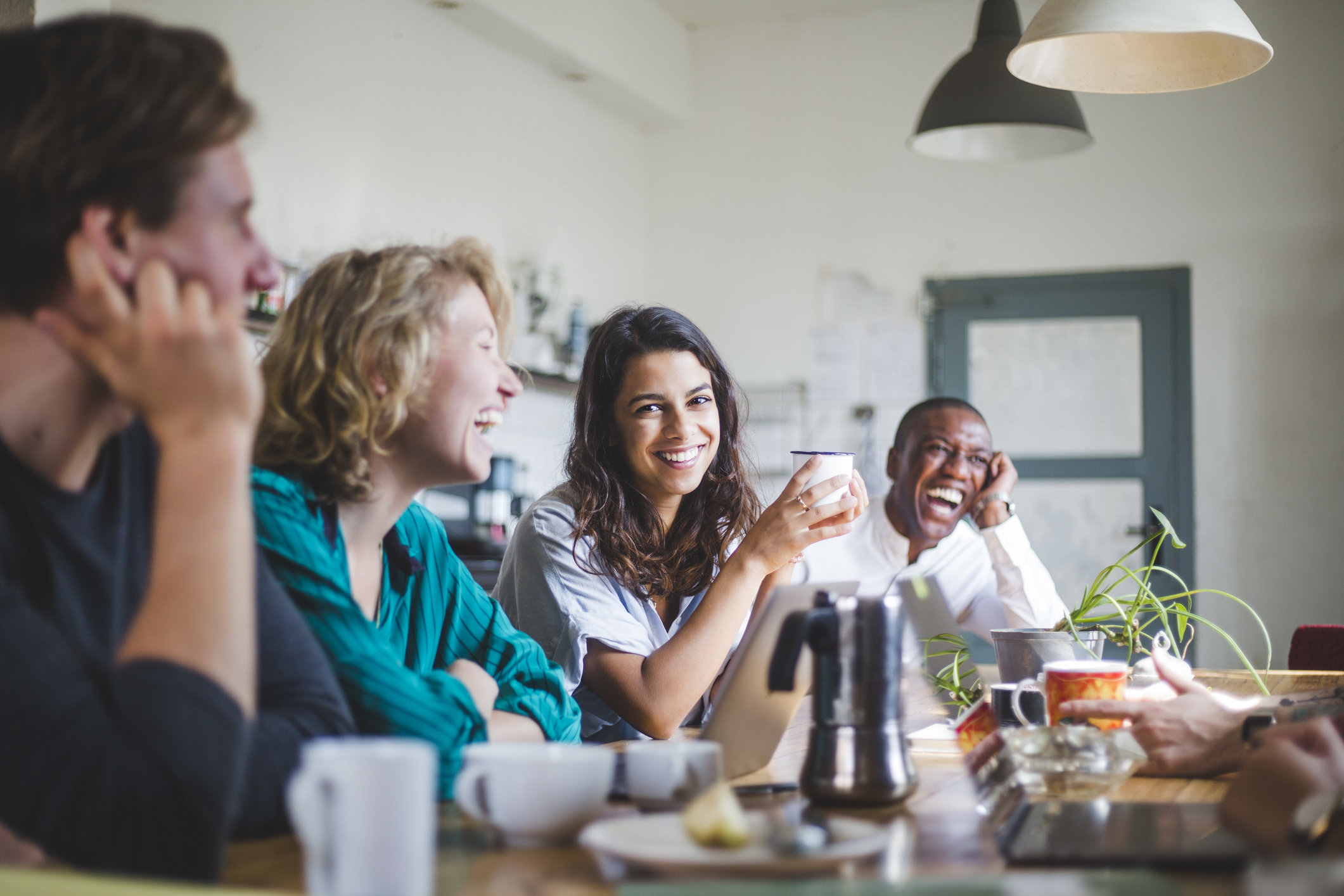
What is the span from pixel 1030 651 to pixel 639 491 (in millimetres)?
813

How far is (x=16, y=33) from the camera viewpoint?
848 mm

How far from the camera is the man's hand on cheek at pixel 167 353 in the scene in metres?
0.75

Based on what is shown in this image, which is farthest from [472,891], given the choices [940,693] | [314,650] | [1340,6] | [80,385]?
[1340,6]

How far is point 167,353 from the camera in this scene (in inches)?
30.0

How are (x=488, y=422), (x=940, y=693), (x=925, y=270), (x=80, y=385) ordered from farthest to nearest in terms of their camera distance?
(x=925, y=270) → (x=940, y=693) → (x=488, y=422) → (x=80, y=385)

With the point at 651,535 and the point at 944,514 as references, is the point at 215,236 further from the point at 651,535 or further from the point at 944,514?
the point at 944,514

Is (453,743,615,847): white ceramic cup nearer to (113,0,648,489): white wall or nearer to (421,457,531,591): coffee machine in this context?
(113,0,648,489): white wall

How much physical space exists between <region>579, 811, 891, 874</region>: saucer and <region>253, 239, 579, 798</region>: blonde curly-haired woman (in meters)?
0.36

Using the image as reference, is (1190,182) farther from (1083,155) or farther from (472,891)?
(472,891)

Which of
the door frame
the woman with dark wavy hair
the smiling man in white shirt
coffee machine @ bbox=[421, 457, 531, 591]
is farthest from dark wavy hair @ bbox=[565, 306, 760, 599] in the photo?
the door frame

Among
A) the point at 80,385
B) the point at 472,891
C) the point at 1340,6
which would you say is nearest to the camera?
the point at 472,891

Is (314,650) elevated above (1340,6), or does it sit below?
below

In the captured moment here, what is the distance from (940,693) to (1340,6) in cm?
410

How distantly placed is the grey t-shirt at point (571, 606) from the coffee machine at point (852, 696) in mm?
812
